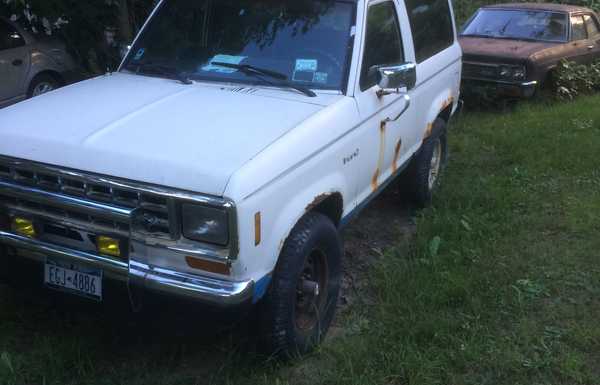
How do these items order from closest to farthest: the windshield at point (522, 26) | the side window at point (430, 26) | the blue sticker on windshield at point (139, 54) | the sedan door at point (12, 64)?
the blue sticker on windshield at point (139, 54) < the side window at point (430, 26) < the sedan door at point (12, 64) < the windshield at point (522, 26)

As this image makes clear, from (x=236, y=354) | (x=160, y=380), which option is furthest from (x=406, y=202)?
(x=160, y=380)

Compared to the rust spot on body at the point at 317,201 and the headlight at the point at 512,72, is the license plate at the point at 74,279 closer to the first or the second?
the rust spot on body at the point at 317,201

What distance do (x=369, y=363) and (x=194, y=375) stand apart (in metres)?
0.91

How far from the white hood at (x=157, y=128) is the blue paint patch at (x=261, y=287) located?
1.65 ft

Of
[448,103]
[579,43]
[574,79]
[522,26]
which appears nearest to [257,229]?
[448,103]

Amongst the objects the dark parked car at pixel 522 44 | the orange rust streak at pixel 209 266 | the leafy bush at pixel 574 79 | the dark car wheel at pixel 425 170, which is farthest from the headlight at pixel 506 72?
the orange rust streak at pixel 209 266

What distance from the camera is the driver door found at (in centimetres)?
430

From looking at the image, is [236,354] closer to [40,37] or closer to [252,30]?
[252,30]

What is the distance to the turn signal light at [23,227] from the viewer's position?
3430mm

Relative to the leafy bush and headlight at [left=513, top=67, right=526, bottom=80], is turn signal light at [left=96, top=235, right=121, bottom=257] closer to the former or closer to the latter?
headlight at [left=513, top=67, right=526, bottom=80]

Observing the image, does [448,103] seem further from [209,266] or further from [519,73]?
[209,266]

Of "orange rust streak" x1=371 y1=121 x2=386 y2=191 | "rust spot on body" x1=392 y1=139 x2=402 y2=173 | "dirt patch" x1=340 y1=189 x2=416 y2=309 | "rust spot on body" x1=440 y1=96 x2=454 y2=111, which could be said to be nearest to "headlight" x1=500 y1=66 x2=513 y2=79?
"rust spot on body" x1=440 y1=96 x2=454 y2=111

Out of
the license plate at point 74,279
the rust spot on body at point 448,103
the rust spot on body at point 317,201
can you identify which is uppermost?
the rust spot on body at point 317,201

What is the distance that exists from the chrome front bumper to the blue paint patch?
57 mm
